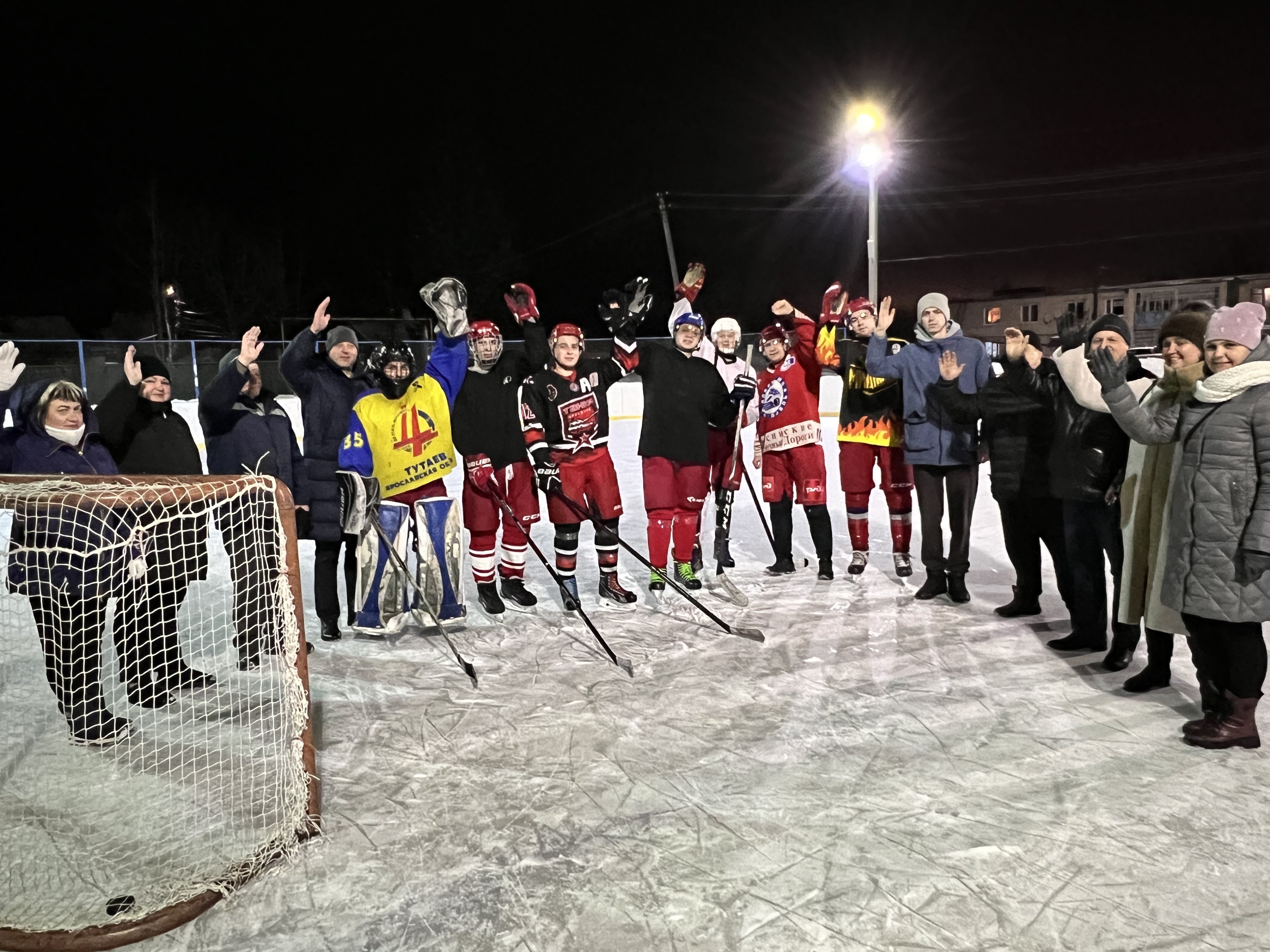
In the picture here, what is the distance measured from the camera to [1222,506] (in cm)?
225

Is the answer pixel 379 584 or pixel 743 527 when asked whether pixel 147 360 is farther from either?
pixel 743 527

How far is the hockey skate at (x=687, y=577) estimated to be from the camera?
4.12 meters

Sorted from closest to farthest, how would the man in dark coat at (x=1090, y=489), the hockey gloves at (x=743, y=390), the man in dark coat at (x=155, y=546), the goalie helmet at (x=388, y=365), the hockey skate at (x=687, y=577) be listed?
the man in dark coat at (x=155, y=546) < the man in dark coat at (x=1090, y=489) < the goalie helmet at (x=388, y=365) < the hockey skate at (x=687, y=577) < the hockey gloves at (x=743, y=390)

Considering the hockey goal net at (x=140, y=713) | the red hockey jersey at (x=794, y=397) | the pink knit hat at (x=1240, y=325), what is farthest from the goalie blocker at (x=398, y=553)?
the pink knit hat at (x=1240, y=325)

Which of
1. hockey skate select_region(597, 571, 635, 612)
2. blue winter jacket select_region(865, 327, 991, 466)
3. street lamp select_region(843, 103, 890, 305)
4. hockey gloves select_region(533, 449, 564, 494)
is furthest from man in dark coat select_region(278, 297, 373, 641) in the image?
street lamp select_region(843, 103, 890, 305)

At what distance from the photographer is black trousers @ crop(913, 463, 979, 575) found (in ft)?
12.5

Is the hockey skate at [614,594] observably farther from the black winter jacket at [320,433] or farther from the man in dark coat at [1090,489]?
the man in dark coat at [1090,489]

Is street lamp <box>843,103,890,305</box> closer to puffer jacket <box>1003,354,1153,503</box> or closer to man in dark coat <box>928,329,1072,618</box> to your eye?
man in dark coat <box>928,329,1072,618</box>

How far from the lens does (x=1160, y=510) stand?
8.56 ft

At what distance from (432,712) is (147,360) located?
5.32 ft

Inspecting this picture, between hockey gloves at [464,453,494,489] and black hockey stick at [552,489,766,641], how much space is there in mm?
342

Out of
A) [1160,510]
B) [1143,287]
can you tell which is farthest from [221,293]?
[1143,287]

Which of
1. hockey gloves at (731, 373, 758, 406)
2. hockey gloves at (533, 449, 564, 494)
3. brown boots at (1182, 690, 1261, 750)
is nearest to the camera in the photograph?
brown boots at (1182, 690, 1261, 750)

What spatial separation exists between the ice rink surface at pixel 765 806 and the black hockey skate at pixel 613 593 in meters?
0.56
